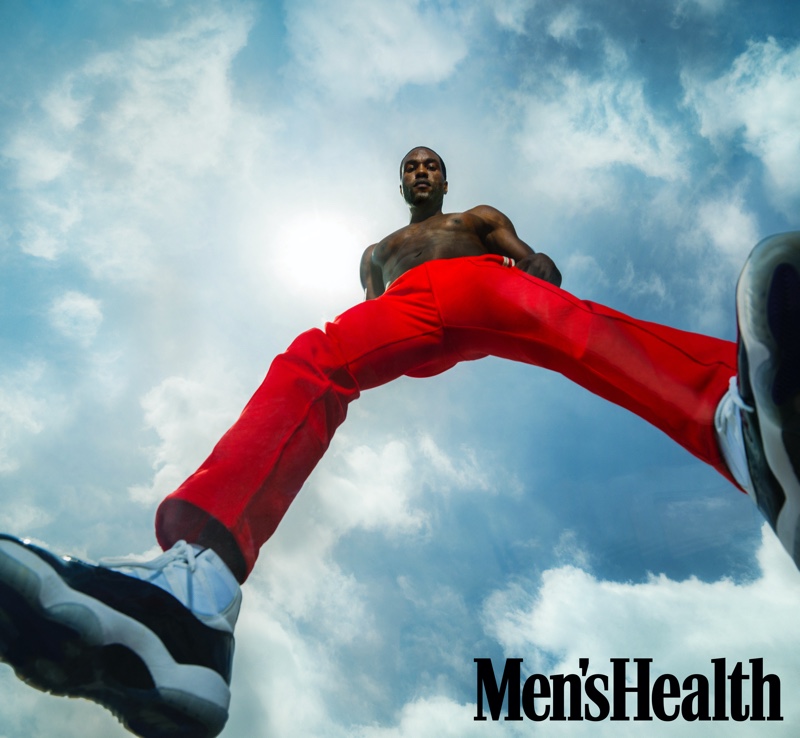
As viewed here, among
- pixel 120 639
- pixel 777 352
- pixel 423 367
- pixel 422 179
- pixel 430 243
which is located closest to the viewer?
pixel 777 352

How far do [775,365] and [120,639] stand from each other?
160 centimetres

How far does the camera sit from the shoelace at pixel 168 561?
168 cm

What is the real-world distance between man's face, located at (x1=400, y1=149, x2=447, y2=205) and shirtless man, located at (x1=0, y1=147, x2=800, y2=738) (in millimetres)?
1655

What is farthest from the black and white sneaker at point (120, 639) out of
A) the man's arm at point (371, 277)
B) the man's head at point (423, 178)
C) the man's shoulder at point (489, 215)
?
the man's head at point (423, 178)

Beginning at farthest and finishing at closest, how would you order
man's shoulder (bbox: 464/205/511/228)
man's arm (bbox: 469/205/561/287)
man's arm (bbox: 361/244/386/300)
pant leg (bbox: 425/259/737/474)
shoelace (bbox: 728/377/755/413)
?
man's arm (bbox: 361/244/386/300), man's shoulder (bbox: 464/205/511/228), man's arm (bbox: 469/205/561/287), pant leg (bbox: 425/259/737/474), shoelace (bbox: 728/377/755/413)

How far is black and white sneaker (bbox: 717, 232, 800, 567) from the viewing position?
53.7 inches

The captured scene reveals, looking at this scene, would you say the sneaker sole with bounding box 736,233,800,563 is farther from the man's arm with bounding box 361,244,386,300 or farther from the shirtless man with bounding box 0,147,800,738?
the man's arm with bounding box 361,244,386,300

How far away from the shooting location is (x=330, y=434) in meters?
2.38

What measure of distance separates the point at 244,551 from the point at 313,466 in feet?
1.31

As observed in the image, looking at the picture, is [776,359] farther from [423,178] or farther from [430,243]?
[423,178]

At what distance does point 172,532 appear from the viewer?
195 cm

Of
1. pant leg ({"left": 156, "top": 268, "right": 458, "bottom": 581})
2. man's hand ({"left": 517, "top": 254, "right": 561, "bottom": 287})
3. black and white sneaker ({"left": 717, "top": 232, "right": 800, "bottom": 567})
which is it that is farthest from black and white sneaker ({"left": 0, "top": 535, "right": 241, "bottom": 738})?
man's hand ({"left": 517, "top": 254, "right": 561, "bottom": 287})

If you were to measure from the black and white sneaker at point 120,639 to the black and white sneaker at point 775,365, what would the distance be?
143 cm

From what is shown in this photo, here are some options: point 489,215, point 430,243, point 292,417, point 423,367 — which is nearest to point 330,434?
point 292,417
